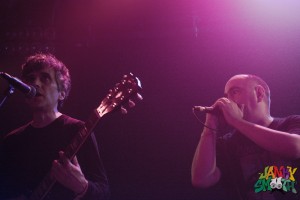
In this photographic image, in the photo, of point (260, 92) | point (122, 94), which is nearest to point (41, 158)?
point (122, 94)

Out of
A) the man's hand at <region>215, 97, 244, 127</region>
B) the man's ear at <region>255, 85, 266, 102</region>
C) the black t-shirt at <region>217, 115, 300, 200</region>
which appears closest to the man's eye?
the man's hand at <region>215, 97, 244, 127</region>

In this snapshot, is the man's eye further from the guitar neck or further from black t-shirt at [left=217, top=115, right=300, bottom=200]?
black t-shirt at [left=217, top=115, right=300, bottom=200]

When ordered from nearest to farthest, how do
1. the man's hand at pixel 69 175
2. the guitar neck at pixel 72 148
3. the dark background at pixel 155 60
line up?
the man's hand at pixel 69 175 → the guitar neck at pixel 72 148 → the dark background at pixel 155 60

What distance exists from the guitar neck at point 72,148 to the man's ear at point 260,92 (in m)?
1.09

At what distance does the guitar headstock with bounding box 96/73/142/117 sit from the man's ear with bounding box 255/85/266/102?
0.88 metres

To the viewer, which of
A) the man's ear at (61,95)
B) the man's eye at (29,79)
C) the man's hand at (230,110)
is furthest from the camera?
the man's ear at (61,95)

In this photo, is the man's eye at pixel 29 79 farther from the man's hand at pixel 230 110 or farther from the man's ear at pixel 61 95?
the man's hand at pixel 230 110

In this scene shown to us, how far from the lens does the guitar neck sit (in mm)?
1924

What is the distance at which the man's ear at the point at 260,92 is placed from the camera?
7.56 feet

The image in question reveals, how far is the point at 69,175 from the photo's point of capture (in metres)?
1.81

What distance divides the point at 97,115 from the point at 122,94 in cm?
19

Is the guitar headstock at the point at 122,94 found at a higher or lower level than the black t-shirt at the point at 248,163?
higher

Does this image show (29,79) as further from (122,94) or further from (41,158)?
(122,94)

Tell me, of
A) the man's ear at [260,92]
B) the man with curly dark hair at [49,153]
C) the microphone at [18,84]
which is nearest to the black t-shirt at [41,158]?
the man with curly dark hair at [49,153]
